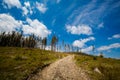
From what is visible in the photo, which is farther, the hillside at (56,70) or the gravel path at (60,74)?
the hillside at (56,70)

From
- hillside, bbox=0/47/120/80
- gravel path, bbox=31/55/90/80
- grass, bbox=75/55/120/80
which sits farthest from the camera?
grass, bbox=75/55/120/80

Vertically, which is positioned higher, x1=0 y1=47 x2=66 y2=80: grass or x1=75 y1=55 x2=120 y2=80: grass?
x1=0 y1=47 x2=66 y2=80: grass

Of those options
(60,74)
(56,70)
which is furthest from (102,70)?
(60,74)

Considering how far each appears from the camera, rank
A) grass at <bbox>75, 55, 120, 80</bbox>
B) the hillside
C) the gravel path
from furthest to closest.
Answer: grass at <bbox>75, 55, 120, 80</bbox>
the hillside
the gravel path

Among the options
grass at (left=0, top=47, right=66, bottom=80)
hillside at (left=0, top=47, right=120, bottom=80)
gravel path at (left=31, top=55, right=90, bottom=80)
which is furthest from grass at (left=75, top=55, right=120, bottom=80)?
grass at (left=0, top=47, right=66, bottom=80)

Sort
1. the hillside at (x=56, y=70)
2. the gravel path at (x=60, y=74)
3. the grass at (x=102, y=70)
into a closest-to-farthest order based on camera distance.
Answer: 1. the gravel path at (x=60, y=74)
2. the hillside at (x=56, y=70)
3. the grass at (x=102, y=70)

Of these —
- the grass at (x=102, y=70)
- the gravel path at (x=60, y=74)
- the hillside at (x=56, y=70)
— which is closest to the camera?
the gravel path at (x=60, y=74)

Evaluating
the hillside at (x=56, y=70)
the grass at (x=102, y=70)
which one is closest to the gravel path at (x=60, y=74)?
the hillside at (x=56, y=70)

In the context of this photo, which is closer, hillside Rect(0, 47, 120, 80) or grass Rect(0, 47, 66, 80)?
grass Rect(0, 47, 66, 80)

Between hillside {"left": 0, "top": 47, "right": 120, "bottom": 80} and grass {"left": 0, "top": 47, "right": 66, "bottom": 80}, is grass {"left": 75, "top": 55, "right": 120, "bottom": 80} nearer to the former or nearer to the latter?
hillside {"left": 0, "top": 47, "right": 120, "bottom": 80}

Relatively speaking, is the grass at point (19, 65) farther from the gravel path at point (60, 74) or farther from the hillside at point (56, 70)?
the gravel path at point (60, 74)

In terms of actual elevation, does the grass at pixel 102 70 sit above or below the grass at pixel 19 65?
below

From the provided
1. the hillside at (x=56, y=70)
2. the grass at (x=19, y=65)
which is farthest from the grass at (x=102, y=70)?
the grass at (x=19, y=65)

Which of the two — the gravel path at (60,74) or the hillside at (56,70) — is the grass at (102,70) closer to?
the hillside at (56,70)
